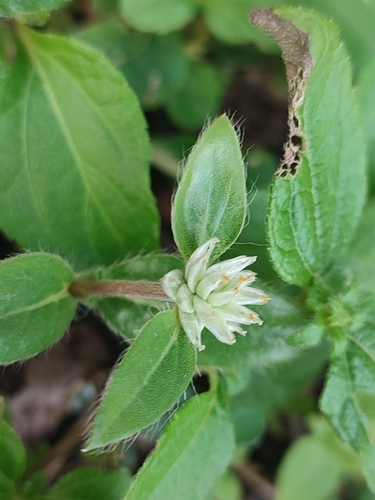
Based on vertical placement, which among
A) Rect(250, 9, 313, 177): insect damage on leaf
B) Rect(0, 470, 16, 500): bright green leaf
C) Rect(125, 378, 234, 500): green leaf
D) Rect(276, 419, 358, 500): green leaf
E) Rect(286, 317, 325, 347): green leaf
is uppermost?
Rect(250, 9, 313, 177): insect damage on leaf

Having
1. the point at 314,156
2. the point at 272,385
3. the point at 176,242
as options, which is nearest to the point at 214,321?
the point at 176,242

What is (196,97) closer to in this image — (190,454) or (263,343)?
(263,343)

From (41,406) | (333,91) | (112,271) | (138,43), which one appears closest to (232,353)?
(112,271)

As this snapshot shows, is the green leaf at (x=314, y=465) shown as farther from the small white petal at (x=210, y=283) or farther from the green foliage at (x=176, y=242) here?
the small white petal at (x=210, y=283)

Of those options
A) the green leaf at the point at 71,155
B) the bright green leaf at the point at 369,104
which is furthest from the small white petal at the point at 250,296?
the bright green leaf at the point at 369,104

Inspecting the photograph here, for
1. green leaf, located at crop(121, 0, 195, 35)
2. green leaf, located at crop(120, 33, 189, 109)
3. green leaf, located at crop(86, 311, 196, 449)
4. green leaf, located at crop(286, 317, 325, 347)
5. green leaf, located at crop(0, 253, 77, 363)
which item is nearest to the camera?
green leaf, located at crop(86, 311, 196, 449)

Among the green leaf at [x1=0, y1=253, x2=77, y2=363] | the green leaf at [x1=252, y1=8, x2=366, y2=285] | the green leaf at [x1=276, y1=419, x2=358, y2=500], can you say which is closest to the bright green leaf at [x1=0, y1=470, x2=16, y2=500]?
the green leaf at [x1=0, y1=253, x2=77, y2=363]

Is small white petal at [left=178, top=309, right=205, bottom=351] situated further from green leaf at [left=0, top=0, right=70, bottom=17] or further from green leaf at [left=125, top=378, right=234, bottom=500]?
green leaf at [left=0, top=0, right=70, bottom=17]
